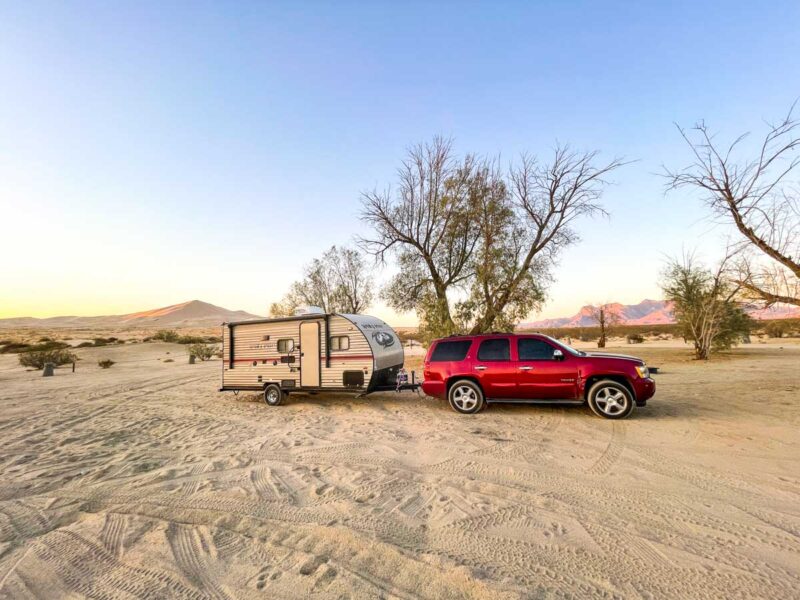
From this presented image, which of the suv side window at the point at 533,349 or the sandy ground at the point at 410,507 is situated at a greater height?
the suv side window at the point at 533,349

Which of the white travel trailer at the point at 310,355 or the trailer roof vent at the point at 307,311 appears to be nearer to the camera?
the white travel trailer at the point at 310,355

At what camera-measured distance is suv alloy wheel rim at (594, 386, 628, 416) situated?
332 inches

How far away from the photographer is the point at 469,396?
969 centimetres

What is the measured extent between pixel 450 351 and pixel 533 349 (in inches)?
83.9

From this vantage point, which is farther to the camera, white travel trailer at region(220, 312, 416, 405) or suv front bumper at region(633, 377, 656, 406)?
white travel trailer at region(220, 312, 416, 405)

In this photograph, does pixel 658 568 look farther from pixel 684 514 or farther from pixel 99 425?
pixel 99 425

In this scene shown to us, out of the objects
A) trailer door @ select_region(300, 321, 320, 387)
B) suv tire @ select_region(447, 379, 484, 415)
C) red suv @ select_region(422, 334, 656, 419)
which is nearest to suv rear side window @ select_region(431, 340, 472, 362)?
red suv @ select_region(422, 334, 656, 419)

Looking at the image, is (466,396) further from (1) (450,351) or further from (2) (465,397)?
(1) (450,351)

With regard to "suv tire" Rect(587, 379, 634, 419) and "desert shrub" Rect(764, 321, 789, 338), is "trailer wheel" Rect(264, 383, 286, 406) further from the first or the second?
"desert shrub" Rect(764, 321, 789, 338)

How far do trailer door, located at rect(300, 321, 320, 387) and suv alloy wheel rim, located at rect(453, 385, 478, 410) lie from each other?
13.9 feet

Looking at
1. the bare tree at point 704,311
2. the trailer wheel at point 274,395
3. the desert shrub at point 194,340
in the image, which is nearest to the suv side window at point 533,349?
the trailer wheel at point 274,395

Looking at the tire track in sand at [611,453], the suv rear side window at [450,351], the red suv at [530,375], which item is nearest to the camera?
the tire track in sand at [611,453]

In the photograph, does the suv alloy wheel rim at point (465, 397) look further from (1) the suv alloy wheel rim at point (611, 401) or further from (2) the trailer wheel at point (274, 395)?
(2) the trailer wheel at point (274, 395)

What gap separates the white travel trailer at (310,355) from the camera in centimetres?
1086
